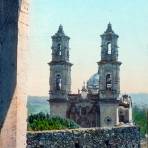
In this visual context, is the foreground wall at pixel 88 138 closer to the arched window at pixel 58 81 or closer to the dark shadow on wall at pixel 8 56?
the dark shadow on wall at pixel 8 56

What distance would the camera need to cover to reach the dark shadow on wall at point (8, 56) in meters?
6.36

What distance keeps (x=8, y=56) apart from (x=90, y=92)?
28.3 m

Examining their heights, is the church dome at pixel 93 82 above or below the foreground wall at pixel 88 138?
above

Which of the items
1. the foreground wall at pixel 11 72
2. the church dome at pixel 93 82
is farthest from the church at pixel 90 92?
the foreground wall at pixel 11 72

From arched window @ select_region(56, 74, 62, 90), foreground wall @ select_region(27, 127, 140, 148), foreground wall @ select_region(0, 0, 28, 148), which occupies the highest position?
arched window @ select_region(56, 74, 62, 90)

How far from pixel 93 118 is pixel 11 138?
2807 cm

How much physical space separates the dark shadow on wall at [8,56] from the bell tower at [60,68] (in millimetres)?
27876

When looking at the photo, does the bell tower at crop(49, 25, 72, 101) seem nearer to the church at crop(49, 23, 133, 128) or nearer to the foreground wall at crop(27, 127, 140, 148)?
the church at crop(49, 23, 133, 128)

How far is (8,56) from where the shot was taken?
639cm

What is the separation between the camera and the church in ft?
110

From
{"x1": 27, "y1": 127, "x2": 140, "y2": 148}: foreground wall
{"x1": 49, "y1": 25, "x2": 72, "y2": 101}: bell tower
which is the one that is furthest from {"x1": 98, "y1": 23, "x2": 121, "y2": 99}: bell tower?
{"x1": 27, "y1": 127, "x2": 140, "y2": 148}: foreground wall

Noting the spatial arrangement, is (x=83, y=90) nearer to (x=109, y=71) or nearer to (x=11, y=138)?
(x=109, y=71)

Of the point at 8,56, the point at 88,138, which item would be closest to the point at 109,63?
the point at 88,138

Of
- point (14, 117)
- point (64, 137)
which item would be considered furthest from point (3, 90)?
point (64, 137)
